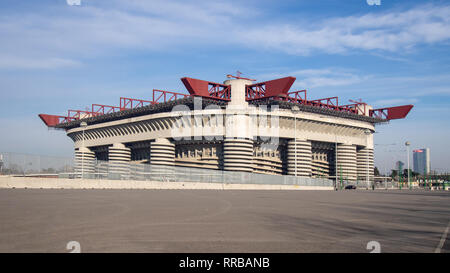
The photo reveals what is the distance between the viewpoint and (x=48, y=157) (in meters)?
40.0

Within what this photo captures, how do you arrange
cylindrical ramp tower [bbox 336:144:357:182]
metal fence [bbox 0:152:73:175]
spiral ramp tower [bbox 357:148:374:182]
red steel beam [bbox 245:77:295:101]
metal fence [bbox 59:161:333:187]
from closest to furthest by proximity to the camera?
1. metal fence [bbox 0:152:73:175]
2. metal fence [bbox 59:161:333:187]
3. red steel beam [bbox 245:77:295:101]
4. cylindrical ramp tower [bbox 336:144:357:182]
5. spiral ramp tower [bbox 357:148:374:182]

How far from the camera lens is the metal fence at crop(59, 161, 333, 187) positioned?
46.3 m

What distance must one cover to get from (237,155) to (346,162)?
1270 inches

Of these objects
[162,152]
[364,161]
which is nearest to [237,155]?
[162,152]

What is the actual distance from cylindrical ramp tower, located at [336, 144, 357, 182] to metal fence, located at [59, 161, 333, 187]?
2765 centimetres

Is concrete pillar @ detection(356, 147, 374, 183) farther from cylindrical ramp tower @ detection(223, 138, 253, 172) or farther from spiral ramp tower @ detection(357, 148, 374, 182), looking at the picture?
cylindrical ramp tower @ detection(223, 138, 253, 172)

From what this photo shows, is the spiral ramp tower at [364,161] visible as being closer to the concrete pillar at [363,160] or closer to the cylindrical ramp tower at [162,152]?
the concrete pillar at [363,160]

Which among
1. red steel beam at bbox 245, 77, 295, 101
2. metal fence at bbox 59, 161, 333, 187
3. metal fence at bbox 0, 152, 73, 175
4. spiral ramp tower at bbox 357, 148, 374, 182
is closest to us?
metal fence at bbox 0, 152, 73, 175

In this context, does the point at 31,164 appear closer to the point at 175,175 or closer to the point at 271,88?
the point at 175,175

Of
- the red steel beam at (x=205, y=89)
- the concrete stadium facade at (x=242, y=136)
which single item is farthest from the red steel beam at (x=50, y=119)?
the red steel beam at (x=205, y=89)

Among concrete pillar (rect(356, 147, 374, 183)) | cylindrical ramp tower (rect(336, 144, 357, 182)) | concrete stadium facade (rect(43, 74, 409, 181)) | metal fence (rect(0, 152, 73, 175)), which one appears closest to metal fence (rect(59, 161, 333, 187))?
metal fence (rect(0, 152, 73, 175))

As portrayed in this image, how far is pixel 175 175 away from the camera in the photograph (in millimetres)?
55219

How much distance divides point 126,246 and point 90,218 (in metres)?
5.10
